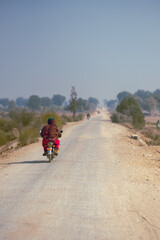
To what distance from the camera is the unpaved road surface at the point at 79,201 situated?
5809 mm

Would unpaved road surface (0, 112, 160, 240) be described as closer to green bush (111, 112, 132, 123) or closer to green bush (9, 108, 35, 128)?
green bush (9, 108, 35, 128)

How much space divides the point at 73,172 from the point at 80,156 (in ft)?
13.9

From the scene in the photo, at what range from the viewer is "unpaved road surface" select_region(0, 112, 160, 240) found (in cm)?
581

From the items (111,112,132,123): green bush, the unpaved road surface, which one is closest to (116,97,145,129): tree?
(111,112,132,123): green bush

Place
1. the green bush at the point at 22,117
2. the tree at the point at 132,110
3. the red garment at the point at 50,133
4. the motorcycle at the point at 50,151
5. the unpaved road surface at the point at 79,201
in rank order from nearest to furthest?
the unpaved road surface at the point at 79,201 → the motorcycle at the point at 50,151 → the red garment at the point at 50,133 → the green bush at the point at 22,117 → the tree at the point at 132,110

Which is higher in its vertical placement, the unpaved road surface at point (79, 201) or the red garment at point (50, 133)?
the red garment at point (50, 133)

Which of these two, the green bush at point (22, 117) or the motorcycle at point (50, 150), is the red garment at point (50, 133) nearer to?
the motorcycle at point (50, 150)

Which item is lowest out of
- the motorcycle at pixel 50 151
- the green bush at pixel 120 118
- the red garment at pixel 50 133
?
the green bush at pixel 120 118

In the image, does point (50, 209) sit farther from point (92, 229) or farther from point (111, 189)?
point (111, 189)

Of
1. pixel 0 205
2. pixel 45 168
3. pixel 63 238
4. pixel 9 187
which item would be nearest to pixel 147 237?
pixel 63 238

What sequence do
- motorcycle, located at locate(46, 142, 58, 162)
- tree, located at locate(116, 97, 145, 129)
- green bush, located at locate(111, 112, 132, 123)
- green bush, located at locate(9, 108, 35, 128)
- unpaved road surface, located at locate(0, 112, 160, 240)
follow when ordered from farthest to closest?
tree, located at locate(116, 97, 145, 129) → green bush, located at locate(111, 112, 132, 123) → green bush, located at locate(9, 108, 35, 128) → motorcycle, located at locate(46, 142, 58, 162) → unpaved road surface, located at locate(0, 112, 160, 240)

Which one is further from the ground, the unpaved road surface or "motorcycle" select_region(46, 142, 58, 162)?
"motorcycle" select_region(46, 142, 58, 162)

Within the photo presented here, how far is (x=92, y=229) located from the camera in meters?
5.89

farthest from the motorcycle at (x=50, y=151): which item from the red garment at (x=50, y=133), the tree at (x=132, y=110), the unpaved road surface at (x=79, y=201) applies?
the tree at (x=132, y=110)
